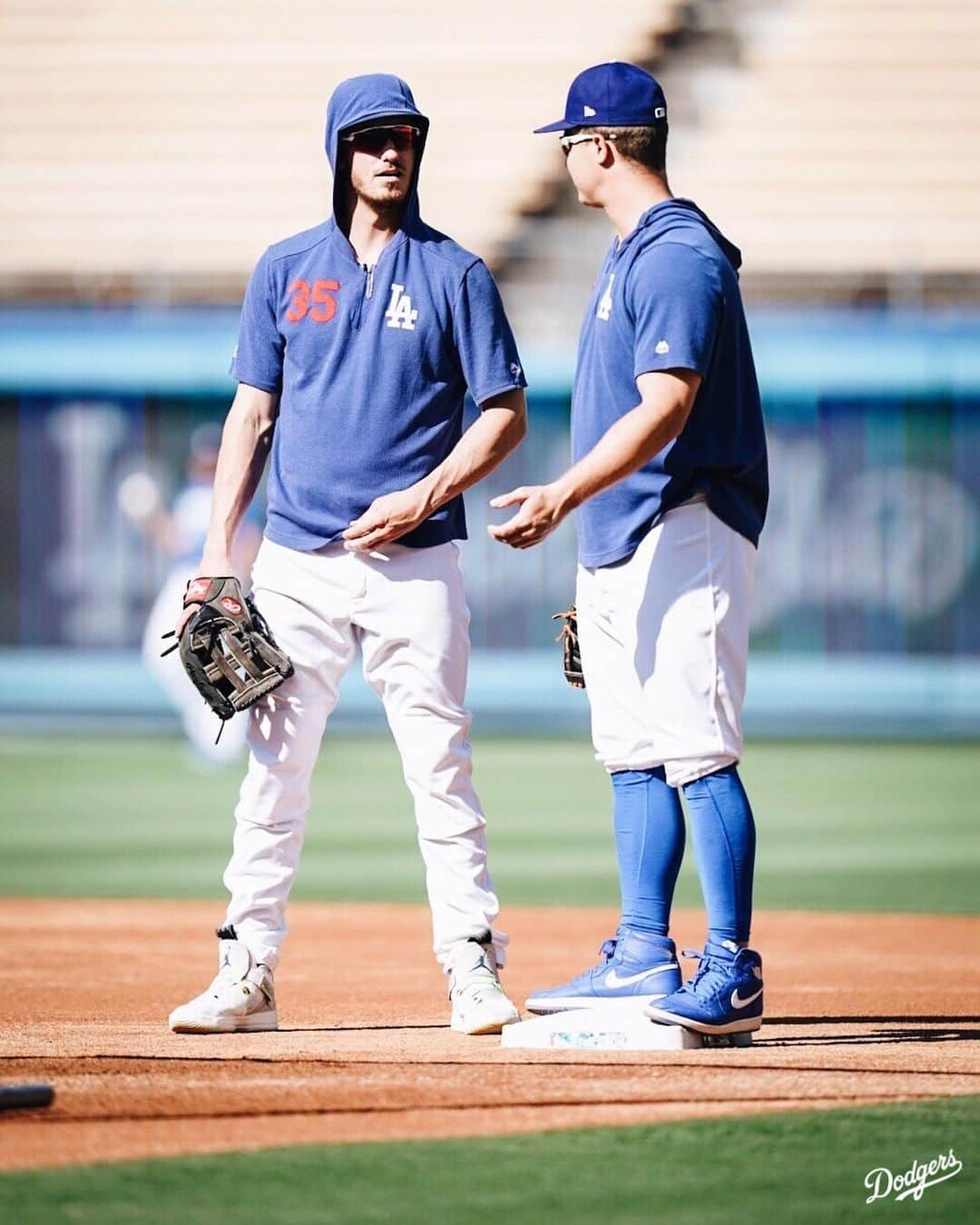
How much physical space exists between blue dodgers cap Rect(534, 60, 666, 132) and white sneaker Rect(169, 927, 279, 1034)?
74.7 inches

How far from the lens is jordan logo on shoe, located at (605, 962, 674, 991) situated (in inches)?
176

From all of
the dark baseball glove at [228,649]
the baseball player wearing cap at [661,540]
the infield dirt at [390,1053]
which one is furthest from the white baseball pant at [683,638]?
the dark baseball glove at [228,649]

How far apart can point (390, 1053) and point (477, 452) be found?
127 cm

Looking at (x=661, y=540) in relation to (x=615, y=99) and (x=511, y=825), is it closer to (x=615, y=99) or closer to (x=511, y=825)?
(x=615, y=99)

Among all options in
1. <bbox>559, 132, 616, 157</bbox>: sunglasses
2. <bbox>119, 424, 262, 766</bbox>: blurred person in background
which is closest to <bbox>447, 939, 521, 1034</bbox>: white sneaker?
<bbox>559, 132, 616, 157</bbox>: sunglasses

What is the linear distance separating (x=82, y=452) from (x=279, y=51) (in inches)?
203

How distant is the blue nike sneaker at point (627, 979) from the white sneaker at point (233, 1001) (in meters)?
0.58

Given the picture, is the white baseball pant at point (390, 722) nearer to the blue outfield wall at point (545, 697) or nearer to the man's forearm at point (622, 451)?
the man's forearm at point (622, 451)

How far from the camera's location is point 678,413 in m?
4.16

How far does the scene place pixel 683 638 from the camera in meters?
4.30

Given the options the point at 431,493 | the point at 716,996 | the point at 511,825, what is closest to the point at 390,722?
the point at 431,493

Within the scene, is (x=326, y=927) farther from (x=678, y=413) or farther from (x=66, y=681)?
(x=66, y=681)

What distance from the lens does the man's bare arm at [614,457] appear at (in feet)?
13.2

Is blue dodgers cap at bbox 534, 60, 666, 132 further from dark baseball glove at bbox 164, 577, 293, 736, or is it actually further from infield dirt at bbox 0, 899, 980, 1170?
infield dirt at bbox 0, 899, 980, 1170
